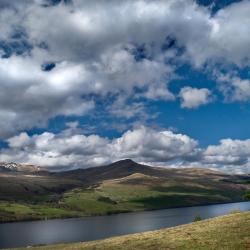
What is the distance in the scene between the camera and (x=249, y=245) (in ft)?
150

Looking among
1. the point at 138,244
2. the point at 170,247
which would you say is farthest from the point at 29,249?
the point at 170,247

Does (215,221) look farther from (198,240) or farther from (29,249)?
(29,249)

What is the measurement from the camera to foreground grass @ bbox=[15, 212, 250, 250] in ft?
159

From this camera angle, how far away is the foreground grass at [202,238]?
159ft

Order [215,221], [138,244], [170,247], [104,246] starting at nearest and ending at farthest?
1. [170,247]
2. [138,244]
3. [104,246]
4. [215,221]

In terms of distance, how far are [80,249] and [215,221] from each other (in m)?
21.0

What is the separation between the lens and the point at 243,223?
Answer: 5772cm

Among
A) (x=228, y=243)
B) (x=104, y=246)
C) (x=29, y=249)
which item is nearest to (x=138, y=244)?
(x=104, y=246)

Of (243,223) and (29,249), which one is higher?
(243,223)

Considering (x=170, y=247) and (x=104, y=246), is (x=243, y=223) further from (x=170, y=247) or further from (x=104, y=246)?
(x=104, y=246)

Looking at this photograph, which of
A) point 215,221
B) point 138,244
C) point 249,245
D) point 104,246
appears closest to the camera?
point 249,245

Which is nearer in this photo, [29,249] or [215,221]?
[215,221]

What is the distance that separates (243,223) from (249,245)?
40.3ft

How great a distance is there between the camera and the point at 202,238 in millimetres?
52594
